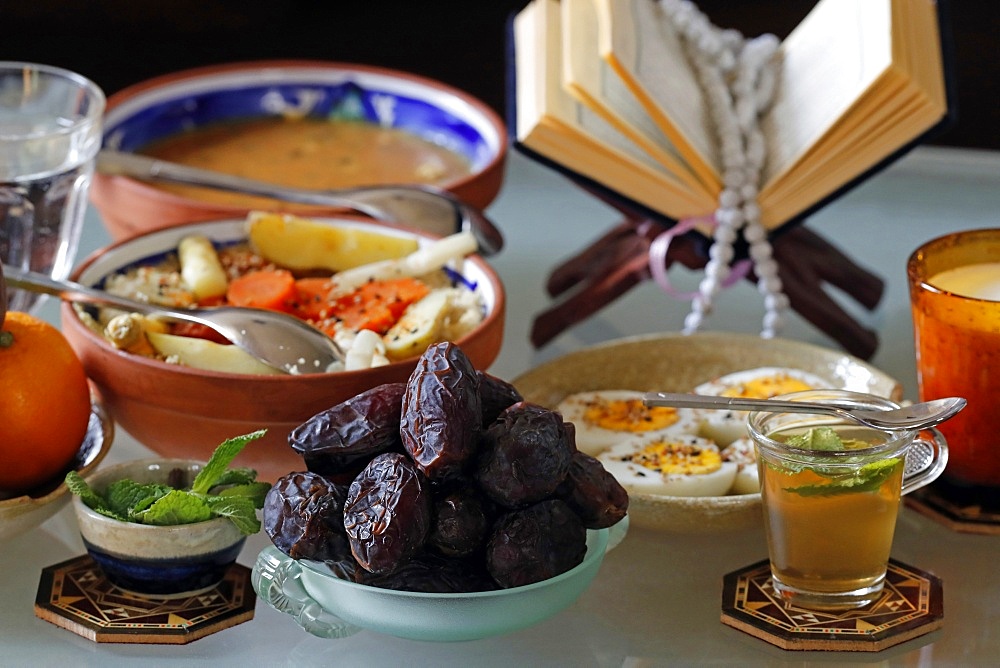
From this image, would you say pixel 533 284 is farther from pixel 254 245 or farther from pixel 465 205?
pixel 254 245

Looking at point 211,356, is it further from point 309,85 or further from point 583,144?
point 309,85

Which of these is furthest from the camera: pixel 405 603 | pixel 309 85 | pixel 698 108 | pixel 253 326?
pixel 309 85

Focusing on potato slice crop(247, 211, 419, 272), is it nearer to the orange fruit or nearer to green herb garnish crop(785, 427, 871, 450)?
the orange fruit

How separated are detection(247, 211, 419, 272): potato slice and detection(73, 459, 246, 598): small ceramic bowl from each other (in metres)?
0.34

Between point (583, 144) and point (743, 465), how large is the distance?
34 cm

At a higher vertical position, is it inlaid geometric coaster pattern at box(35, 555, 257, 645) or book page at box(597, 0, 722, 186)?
book page at box(597, 0, 722, 186)

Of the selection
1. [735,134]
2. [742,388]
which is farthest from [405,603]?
[735,134]

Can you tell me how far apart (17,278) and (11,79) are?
34 cm

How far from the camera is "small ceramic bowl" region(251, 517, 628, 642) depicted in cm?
80

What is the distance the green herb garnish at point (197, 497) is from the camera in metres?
0.86

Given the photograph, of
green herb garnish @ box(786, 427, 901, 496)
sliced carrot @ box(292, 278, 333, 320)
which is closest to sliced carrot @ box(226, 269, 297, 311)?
sliced carrot @ box(292, 278, 333, 320)

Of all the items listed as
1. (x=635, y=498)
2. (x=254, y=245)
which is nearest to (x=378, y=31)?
(x=254, y=245)

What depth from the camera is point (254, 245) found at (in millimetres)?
1207

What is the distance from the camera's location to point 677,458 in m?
1.01
